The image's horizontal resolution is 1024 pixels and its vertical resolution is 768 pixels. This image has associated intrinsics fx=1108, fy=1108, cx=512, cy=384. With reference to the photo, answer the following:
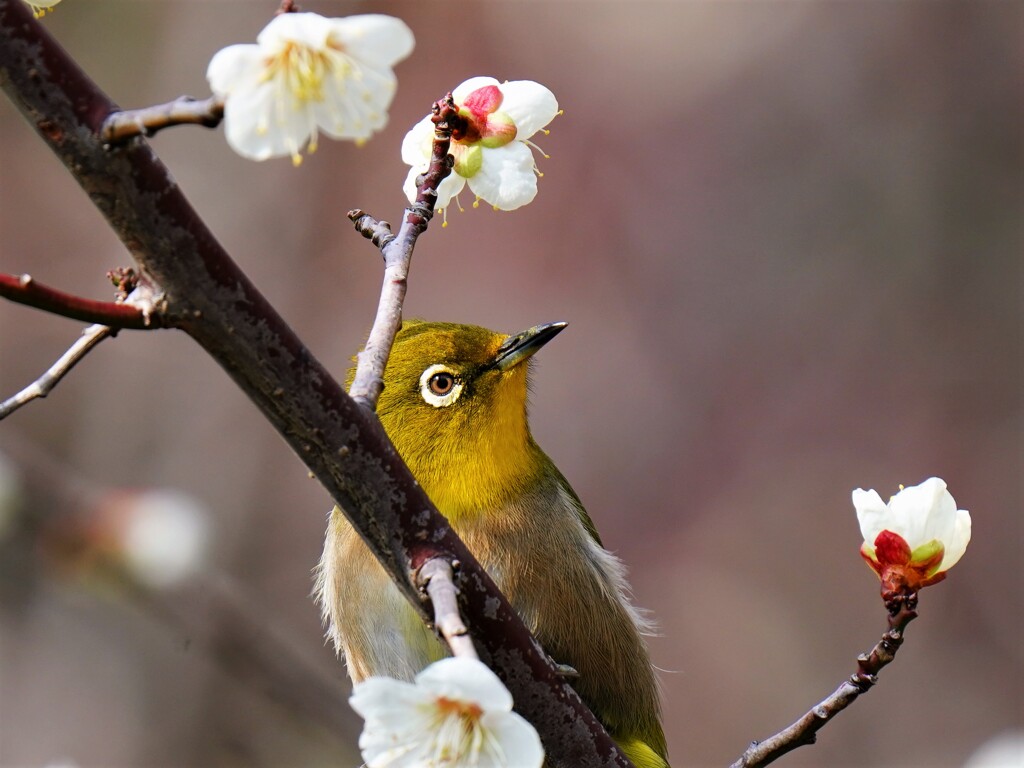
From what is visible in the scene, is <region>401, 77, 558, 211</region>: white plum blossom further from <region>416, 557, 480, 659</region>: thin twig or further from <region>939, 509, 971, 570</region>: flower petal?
<region>939, 509, 971, 570</region>: flower petal

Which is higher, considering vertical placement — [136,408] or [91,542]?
[136,408]

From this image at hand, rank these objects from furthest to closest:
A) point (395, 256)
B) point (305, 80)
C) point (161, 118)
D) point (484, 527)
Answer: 1. point (484, 527)
2. point (395, 256)
3. point (305, 80)
4. point (161, 118)

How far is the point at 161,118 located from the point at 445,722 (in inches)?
33.3

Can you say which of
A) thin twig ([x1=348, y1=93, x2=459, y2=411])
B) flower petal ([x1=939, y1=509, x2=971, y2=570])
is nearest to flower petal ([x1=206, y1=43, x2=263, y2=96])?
thin twig ([x1=348, y1=93, x2=459, y2=411])

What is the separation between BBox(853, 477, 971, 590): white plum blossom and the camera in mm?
1993

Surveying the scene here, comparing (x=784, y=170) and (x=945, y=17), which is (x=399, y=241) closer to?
(x=784, y=170)

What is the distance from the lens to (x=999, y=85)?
7707mm

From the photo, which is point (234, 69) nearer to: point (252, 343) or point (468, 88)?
point (252, 343)

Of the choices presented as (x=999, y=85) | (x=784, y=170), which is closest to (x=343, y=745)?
(x=784, y=170)

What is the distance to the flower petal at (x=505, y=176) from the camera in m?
2.04

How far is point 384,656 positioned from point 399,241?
4.95 ft

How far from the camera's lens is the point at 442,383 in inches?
121

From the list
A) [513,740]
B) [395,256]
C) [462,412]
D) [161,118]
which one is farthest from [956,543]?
[161,118]

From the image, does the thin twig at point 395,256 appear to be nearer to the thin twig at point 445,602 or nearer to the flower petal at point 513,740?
the thin twig at point 445,602
